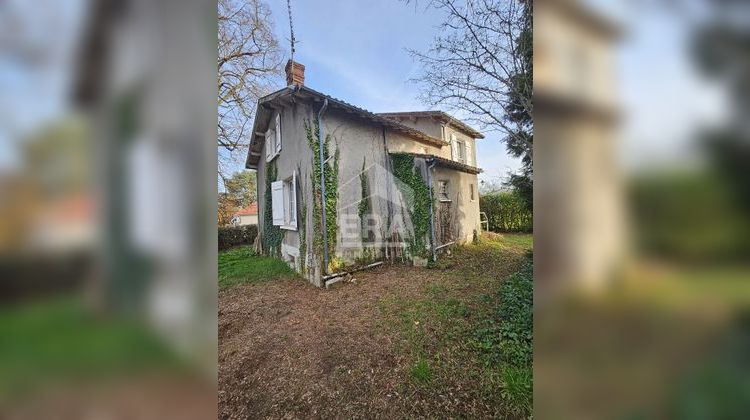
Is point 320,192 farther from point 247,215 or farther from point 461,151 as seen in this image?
point 247,215

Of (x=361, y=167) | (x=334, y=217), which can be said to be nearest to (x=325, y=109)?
(x=361, y=167)

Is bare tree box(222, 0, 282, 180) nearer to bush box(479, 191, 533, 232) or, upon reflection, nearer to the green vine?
the green vine

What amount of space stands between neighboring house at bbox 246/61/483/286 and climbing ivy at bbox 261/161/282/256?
0.04 meters

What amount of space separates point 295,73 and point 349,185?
9.27 ft

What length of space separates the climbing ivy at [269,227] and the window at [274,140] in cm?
30

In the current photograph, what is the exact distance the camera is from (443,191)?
7742mm

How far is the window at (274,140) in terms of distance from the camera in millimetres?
7062

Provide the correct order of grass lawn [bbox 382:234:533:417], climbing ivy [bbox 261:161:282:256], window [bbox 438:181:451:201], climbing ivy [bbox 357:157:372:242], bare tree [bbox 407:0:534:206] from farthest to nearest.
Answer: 1. climbing ivy [bbox 261:161:282:256]
2. window [bbox 438:181:451:201]
3. climbing ivy [bbox 357:157:372:242]
4. bare tree [bbox 407:0:534:206]
5. grass lawn [bbox 382:234:533:417]

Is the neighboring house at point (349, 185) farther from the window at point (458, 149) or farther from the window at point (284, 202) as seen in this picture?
the window at point (458, 149)
